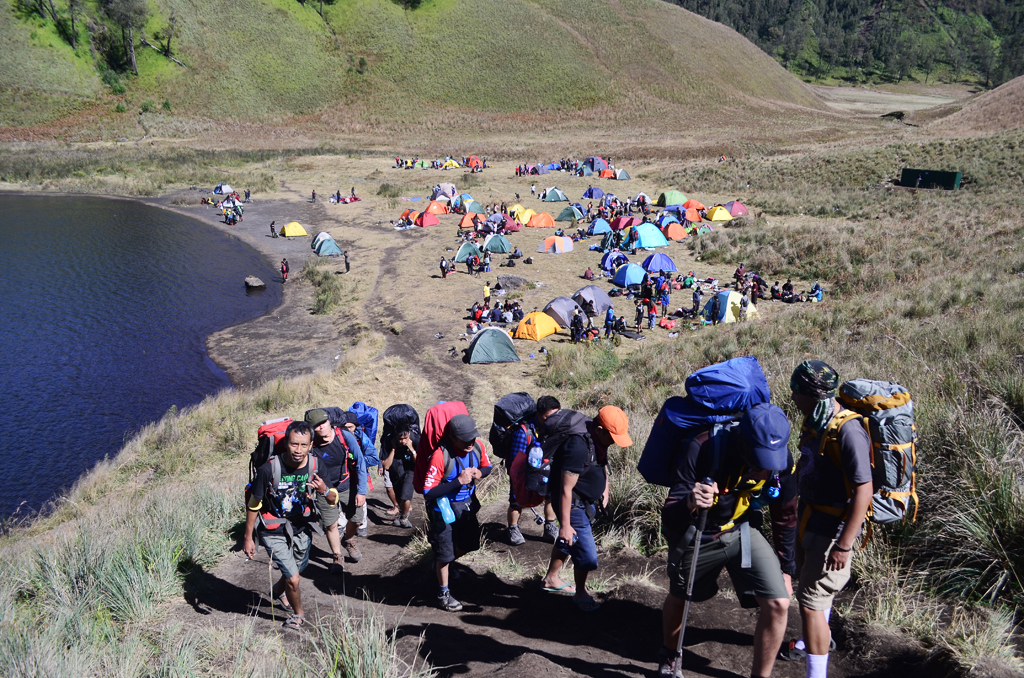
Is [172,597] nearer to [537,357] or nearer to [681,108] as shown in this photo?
[537,357]

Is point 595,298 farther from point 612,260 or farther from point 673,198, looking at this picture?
point 673,198

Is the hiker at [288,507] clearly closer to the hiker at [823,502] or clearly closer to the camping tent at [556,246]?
the hiker at [823,502]

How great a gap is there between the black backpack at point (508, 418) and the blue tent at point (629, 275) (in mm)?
18488

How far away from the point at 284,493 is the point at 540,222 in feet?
101

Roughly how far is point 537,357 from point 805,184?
27.6 meters

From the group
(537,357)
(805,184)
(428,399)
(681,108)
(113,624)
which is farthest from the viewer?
(681,108)

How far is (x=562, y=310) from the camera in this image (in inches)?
804

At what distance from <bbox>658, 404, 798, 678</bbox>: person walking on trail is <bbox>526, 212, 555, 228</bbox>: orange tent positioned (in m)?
31.4

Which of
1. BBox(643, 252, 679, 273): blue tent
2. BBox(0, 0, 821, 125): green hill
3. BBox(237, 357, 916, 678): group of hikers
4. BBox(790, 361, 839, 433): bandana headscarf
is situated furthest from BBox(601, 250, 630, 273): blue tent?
BBox(0, 0, 821, 125): green hill

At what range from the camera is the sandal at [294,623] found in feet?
15.3

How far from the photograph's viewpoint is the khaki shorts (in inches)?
138

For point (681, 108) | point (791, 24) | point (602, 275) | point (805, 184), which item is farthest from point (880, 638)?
point (791, 24)

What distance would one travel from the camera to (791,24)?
5915 inches

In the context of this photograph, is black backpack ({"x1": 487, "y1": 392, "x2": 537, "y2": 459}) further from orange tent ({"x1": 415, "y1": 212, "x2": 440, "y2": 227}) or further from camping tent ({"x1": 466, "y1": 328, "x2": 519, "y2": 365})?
orange tent ({"x1": 415, "y1": 212, "x2": 440, "y2": 227})
